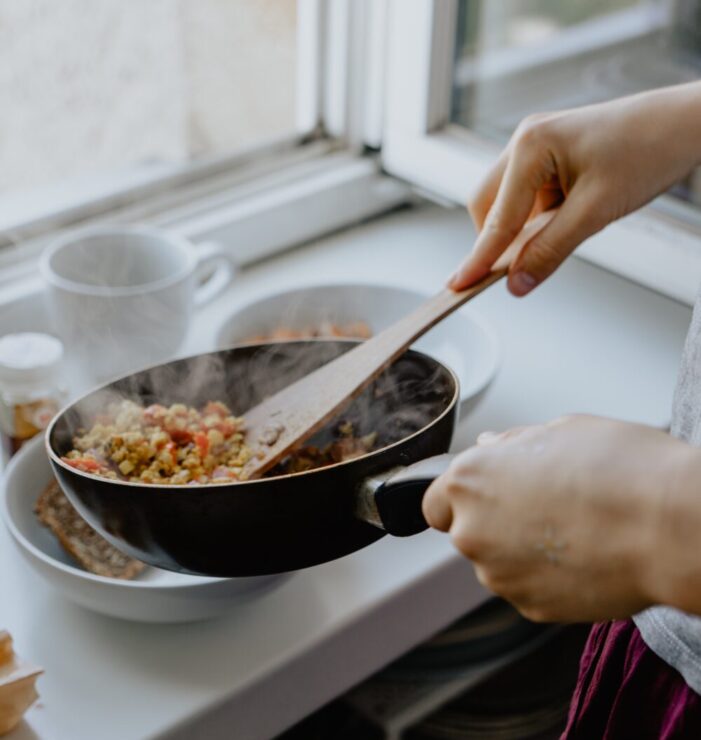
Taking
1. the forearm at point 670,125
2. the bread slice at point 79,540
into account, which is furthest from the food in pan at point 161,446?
the forearm at point 670,125

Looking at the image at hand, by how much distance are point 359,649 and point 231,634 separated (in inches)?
4.1

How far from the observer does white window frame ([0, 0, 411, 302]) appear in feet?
3.57

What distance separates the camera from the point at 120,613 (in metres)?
0.70

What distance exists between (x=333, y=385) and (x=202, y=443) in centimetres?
10

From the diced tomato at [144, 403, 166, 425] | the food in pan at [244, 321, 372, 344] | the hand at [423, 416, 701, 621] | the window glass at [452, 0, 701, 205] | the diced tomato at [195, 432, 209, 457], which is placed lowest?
the food in pan at [244, 321, 372, 344]

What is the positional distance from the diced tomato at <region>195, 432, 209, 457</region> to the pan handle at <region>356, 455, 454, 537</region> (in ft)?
0.53

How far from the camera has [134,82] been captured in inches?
43.7

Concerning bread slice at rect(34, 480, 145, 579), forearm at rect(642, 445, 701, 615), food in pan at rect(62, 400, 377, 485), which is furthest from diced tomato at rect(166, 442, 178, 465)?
forearm at rect(642, 445, 701, 615)

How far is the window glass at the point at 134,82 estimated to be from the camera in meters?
1.02

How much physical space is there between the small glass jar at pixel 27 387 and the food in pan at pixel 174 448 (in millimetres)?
125

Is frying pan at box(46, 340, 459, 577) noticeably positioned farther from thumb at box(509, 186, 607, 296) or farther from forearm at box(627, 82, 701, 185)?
forearm at box(627, 82, 701, 185)

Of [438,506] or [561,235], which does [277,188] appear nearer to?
[561,235]

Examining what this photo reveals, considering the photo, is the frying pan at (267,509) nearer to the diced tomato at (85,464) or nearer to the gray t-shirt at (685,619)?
the diced tomato at (85,464)

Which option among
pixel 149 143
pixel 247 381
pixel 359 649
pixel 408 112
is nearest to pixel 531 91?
pixel 408 112
